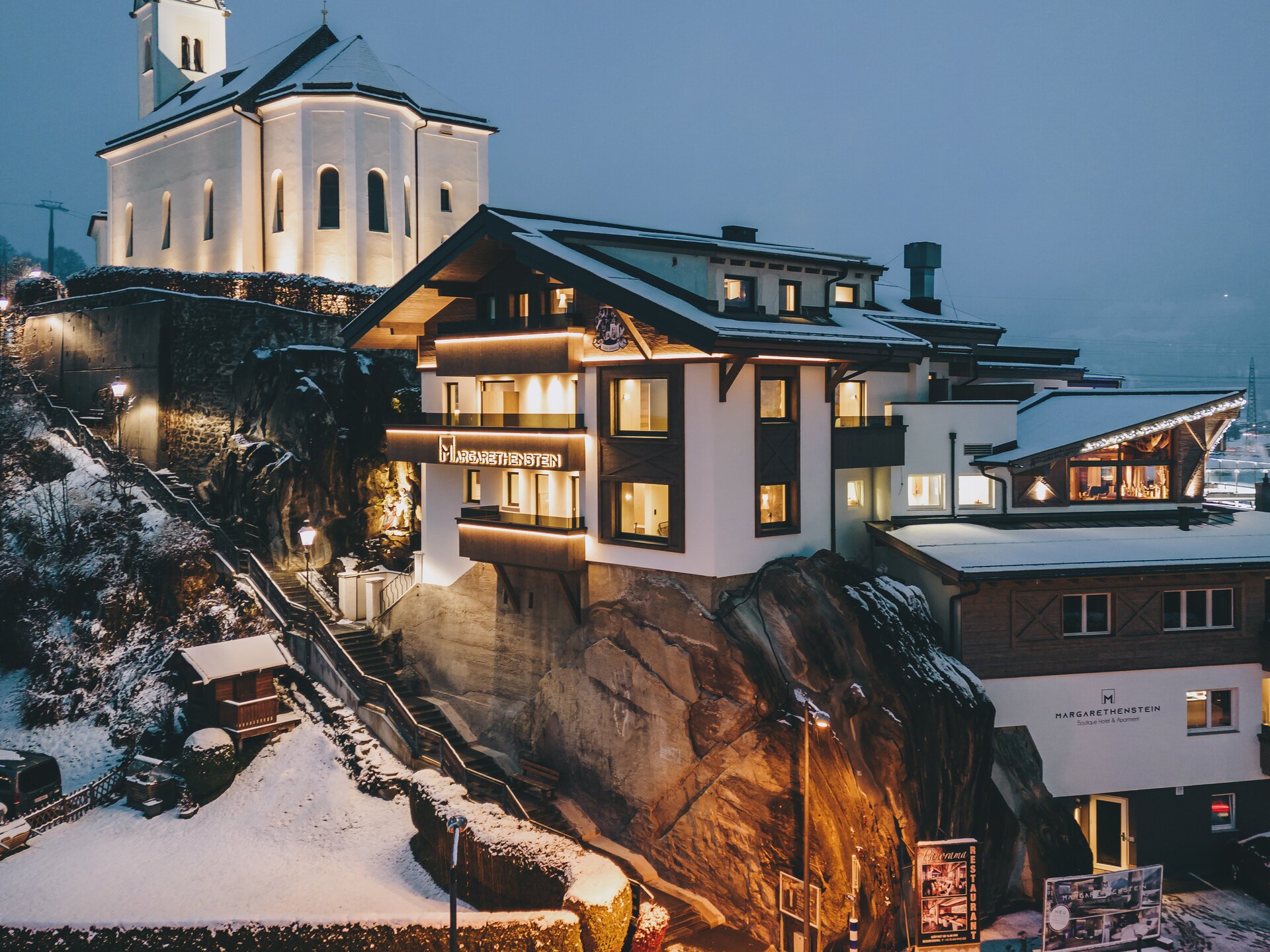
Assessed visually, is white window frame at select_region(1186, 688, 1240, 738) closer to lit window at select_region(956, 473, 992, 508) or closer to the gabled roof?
lit window at select_region(956, 473, 992, 508)

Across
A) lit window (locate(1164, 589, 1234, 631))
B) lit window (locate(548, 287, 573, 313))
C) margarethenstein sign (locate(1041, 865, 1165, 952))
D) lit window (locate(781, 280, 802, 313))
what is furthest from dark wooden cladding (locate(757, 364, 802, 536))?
lit window (locate(1164, 589, 1234, 631))

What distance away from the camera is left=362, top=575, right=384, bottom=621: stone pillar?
3784 centimetres

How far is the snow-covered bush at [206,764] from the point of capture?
29203mm

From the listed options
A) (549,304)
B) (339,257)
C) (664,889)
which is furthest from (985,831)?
(339,257)

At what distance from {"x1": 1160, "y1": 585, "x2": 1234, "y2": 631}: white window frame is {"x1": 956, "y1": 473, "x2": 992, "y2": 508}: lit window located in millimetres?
6255

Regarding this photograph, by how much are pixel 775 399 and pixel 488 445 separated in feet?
31.4

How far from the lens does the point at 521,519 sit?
31.5m

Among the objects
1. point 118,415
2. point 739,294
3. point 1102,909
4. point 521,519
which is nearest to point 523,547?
point 521,519

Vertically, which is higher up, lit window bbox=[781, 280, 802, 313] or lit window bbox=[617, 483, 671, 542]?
lit window bbox=[781, 280, 802, 313]

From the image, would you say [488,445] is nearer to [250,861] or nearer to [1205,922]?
[250,861]

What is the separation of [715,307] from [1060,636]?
13.8 meters

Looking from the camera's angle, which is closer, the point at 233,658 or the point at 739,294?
the point at 739,294

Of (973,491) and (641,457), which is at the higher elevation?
(641,457)

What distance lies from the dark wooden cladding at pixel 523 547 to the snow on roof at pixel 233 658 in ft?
22.8
